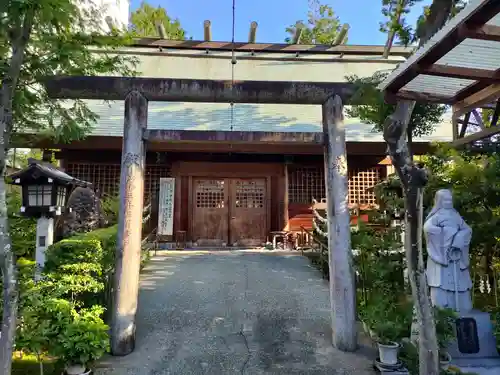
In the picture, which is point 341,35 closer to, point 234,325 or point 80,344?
point 234,325

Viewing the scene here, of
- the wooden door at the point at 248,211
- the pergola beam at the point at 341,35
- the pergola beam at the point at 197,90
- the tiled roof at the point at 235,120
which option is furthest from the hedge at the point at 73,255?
the pergola beam at the point at 341,35

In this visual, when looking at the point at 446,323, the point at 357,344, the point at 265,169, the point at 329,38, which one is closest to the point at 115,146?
the point at 265,169

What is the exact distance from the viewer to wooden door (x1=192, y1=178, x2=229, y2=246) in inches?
444

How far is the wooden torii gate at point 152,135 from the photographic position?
430 centimetres

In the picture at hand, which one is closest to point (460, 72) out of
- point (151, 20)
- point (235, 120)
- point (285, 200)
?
point (235, 120)

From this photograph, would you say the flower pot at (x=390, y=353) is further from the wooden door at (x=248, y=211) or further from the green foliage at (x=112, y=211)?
the wooden door at (x=248, y=211)

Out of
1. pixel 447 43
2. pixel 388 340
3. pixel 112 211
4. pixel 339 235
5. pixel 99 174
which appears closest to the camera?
pixel 447 43

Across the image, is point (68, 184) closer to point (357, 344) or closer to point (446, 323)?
point (357, 344)

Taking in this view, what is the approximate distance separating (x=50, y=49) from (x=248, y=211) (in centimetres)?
839

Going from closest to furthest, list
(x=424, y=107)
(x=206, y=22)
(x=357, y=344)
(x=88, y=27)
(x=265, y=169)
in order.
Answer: (x=88, y=27) < (x=357, y=344) < (x=424, y=107) < (x=265, y=169) < (x=206, y=22)

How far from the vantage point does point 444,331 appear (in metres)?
3.55

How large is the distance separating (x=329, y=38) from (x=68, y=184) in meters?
20.8

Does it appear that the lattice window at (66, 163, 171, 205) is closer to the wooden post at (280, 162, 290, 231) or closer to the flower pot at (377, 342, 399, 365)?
the wooden post at (280, 162, 290, 231)

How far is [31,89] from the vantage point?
4.57 meters
